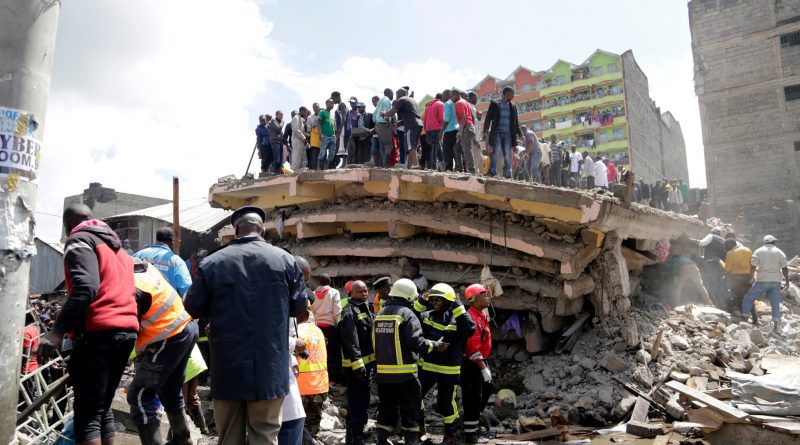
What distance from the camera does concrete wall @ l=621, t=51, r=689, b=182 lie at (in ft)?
120

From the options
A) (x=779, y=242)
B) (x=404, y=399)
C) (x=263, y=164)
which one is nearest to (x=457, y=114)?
(x=263, y=164)

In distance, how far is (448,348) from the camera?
5527mm

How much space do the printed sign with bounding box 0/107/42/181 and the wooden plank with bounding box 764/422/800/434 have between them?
18.8ft

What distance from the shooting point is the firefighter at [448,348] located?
550 centimetres

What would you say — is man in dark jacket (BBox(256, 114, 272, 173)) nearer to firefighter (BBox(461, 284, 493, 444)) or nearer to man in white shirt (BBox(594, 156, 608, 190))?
firefighter (BBox(461, 284, 493, 444))

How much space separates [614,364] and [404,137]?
16.9ft

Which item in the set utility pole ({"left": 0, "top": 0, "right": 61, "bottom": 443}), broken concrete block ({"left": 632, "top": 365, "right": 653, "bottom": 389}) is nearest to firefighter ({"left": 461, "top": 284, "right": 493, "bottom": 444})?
broken concrete block ({"left": 632, "top": 365, "right": 653, "bottom": 389})

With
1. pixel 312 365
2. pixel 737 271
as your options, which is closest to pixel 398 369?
pixel 312 365

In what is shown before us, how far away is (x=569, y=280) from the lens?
7215 mm

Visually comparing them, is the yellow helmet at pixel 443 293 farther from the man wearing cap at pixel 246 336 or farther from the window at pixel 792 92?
the window at pixel 792 92

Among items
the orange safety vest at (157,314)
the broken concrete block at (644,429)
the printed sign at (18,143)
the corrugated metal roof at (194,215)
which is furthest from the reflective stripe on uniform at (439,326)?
the corrugated metal roof at (194,215)

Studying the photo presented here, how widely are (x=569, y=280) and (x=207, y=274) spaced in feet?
17.2

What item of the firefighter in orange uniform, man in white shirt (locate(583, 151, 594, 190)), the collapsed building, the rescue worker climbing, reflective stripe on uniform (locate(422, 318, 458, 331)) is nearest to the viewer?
the rescue worker climbing

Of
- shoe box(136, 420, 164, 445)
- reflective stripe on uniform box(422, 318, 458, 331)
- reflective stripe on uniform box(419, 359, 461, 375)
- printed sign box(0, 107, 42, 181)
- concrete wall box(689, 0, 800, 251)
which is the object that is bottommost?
shoe box(136, 420, 164, 445)
